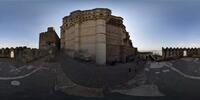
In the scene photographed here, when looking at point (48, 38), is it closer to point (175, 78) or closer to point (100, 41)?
point (100, 41)

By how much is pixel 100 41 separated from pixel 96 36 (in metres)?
0.58

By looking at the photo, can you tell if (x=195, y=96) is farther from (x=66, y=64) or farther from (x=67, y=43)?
(x=67, y=43)

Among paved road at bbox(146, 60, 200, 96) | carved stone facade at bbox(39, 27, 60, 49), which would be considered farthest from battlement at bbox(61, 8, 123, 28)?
paved road at bbox(146, 60, 200, 96)

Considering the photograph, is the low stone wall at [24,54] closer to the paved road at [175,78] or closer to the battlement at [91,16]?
the battlement at [91,16]

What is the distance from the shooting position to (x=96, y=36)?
15.7 meters

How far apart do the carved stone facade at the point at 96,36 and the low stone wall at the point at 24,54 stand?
11.1 ft

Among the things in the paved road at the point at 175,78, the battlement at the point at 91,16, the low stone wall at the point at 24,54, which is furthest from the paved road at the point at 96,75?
the battlement at the point at 91,16

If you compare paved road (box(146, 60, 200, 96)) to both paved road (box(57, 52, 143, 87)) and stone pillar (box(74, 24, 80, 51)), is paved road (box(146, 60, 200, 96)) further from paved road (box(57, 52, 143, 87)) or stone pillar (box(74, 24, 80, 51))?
stone pillar (box(74, 24, 80, 51))

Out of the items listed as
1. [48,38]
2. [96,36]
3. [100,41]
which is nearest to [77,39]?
[96,36]

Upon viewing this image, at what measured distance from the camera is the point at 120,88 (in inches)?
392

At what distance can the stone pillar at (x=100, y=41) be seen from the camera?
50.5 feet

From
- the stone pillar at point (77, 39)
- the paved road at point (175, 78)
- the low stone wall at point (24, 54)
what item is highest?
the stone pillar at point (77, 39)

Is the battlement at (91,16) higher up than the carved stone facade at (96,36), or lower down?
higher up

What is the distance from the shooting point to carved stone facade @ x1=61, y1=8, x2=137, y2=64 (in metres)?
15.6
